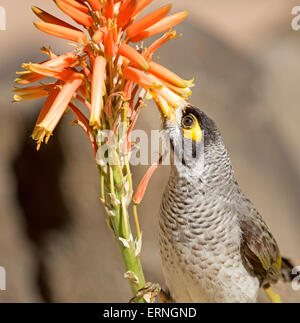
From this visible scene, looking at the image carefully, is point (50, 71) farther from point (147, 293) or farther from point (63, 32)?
point (147, 293)

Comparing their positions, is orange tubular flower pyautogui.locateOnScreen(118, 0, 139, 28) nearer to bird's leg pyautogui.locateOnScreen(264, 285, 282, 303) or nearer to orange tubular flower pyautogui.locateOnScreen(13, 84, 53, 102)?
orange tubular flower pyautogui.locateOnScreen(13, 84, 53, 102)

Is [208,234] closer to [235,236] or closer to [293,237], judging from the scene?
[235,236]

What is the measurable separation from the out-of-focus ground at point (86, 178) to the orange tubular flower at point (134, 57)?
1.80ft

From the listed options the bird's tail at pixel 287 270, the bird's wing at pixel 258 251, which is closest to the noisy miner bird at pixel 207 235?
the bird's wing at pixel 258 251

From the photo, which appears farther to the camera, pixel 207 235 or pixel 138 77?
pixel 207 235

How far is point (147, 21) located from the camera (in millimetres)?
456

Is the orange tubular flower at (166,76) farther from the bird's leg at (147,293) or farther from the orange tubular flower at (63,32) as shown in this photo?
the bird's leg at (147,293)

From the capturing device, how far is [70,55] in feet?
1.53

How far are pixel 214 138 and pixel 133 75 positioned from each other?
268 mm

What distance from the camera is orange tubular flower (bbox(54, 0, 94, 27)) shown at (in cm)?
44

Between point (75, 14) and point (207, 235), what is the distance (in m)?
0.43

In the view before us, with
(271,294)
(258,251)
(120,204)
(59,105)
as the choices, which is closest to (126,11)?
(59,105)

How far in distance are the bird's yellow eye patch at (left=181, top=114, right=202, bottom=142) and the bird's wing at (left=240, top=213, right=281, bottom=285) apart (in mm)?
222

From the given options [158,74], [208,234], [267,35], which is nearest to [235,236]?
[208,234]
